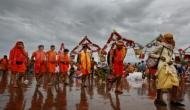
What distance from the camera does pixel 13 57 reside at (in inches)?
626

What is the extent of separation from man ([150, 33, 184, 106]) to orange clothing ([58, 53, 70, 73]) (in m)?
9.69

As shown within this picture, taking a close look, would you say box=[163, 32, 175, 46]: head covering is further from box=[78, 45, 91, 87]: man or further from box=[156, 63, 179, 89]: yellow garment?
box=[78, 45, 91, 87]: man

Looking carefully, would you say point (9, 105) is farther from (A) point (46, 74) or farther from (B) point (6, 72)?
(B) point (6, 72)

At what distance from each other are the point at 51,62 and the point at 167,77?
1024cm

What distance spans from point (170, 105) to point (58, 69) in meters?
10.3

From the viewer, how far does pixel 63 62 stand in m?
19.4

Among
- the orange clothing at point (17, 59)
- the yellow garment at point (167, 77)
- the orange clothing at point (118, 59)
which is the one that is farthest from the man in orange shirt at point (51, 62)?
the yellow garment at point (167, 77)

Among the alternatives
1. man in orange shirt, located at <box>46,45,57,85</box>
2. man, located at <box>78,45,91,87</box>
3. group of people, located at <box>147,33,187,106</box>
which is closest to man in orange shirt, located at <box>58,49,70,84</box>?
man in orange shirt, located at <box>46,45,57,85</box>

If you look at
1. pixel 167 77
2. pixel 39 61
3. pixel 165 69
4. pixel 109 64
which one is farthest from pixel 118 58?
pixel 39 61

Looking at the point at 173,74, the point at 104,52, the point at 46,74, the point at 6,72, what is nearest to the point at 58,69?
the point at 46,74

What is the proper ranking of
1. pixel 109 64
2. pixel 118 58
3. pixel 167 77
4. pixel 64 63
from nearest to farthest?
pixel 167 77
pixel 118 58
pixel 109 64
pixel 64 63

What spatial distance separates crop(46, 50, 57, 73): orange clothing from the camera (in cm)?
1845

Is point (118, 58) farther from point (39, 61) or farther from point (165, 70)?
point (39, 61)

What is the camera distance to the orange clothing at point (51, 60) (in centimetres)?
1845
